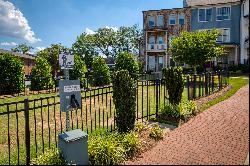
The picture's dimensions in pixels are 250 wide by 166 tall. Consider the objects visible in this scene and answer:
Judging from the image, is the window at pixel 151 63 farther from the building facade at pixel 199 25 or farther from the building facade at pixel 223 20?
the building facade at pixel 223 20

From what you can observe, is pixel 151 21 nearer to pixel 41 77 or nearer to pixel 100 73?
pixel 100 73

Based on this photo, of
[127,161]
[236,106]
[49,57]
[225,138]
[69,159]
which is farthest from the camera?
[49,57]

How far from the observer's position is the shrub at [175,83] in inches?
389

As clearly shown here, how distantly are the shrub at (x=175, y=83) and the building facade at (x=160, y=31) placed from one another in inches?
1240

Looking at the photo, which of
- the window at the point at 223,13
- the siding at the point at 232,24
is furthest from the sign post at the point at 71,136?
the window at the point at 223,13

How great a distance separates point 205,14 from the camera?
39.5m

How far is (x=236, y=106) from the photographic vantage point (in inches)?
416

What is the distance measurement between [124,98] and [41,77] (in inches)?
551

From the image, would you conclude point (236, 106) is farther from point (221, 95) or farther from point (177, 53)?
point (177, 53)

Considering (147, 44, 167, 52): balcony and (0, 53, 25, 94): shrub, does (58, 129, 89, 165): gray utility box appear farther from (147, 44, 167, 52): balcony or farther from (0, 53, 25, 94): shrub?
(147, 44, 167, 52): balcony

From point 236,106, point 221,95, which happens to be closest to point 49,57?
point 221,95

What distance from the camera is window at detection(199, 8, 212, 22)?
39.3 m

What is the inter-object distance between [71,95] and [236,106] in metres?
6.94

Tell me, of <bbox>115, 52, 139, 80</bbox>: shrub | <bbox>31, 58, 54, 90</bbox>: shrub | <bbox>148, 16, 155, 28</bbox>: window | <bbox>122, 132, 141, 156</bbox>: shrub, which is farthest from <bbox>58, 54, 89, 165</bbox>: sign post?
<bbox>148, 16, 155, 28</bbox>: window
